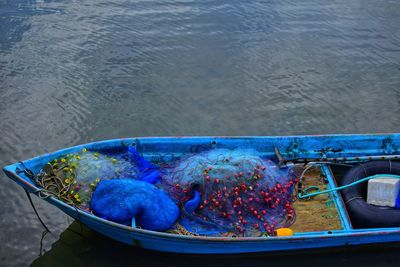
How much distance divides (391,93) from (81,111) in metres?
7.74

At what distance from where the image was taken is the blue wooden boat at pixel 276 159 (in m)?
5.99

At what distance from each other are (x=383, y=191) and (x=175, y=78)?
20.2ft

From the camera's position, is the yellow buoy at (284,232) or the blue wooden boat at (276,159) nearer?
the blue wooden boat at (276,159)

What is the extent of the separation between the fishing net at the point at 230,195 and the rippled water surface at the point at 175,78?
71cm

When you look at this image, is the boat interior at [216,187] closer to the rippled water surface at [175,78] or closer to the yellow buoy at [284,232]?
the yellow buoy at [284,232]

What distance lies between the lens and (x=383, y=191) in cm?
664

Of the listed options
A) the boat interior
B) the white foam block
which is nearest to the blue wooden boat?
the boat interior

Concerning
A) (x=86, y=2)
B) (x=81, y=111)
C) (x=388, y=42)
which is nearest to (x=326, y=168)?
(x=81, y=111)

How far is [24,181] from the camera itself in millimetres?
5961

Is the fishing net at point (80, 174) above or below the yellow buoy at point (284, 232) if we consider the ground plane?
above

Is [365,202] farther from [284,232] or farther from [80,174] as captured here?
[80,174]

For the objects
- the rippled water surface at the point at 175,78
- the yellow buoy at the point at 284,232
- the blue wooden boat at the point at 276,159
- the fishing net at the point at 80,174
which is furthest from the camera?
the rippled water surface at the point at 175,78

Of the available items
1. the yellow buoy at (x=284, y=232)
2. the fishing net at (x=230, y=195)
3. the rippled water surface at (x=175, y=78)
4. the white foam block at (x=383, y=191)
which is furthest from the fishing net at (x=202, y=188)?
the white foam block at (x=383, y=191)

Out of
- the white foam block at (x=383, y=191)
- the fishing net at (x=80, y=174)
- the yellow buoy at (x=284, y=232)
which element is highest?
the fishing net at (x=80, y=174)
